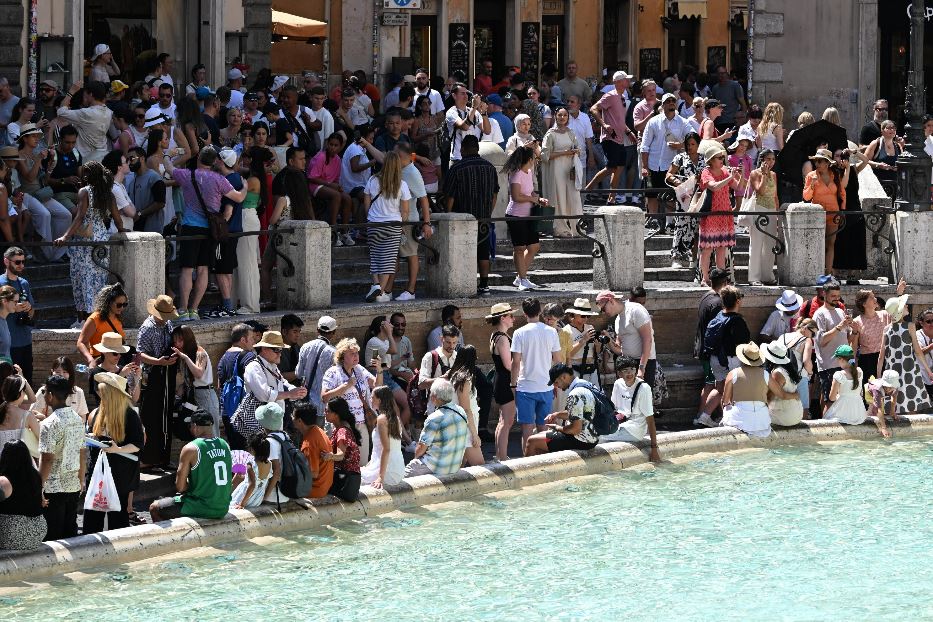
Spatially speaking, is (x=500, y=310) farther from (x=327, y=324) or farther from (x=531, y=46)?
(x=531, y=46)

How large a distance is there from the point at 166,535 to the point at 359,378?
2.83m

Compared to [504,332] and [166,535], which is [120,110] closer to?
[504,332]

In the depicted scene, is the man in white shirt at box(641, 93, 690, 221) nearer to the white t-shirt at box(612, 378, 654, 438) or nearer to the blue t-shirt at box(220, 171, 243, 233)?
the white t-shirt at box(612, 378, 654, 438)

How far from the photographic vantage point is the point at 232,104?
2203 centimetres

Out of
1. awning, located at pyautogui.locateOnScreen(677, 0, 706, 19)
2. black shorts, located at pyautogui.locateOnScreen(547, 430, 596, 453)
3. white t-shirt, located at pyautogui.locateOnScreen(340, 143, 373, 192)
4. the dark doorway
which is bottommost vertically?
black shorts, located at pyautogui.locateOnScreen(547, 430, 596, 453)

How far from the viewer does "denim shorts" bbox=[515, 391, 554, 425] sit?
17.0m

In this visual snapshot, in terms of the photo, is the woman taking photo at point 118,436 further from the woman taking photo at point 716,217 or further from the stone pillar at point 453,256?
the woman taking photo at point 716,217

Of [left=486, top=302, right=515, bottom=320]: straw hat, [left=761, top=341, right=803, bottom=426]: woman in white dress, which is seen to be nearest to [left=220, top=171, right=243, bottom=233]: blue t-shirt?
[left=486, top=302, right=515, bottom=320]: straw hat

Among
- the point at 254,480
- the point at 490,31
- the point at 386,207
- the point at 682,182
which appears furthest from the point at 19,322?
the point at 490,31

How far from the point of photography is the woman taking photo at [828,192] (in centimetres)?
2033

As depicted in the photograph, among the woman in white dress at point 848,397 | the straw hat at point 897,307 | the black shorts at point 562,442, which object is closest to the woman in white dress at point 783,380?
the woman in white dress at point 848,397

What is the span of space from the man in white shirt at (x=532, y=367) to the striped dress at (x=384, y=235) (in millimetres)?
1629

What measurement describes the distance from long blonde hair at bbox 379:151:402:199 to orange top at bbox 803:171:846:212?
4804 millimetres

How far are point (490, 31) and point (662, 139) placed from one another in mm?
14528
